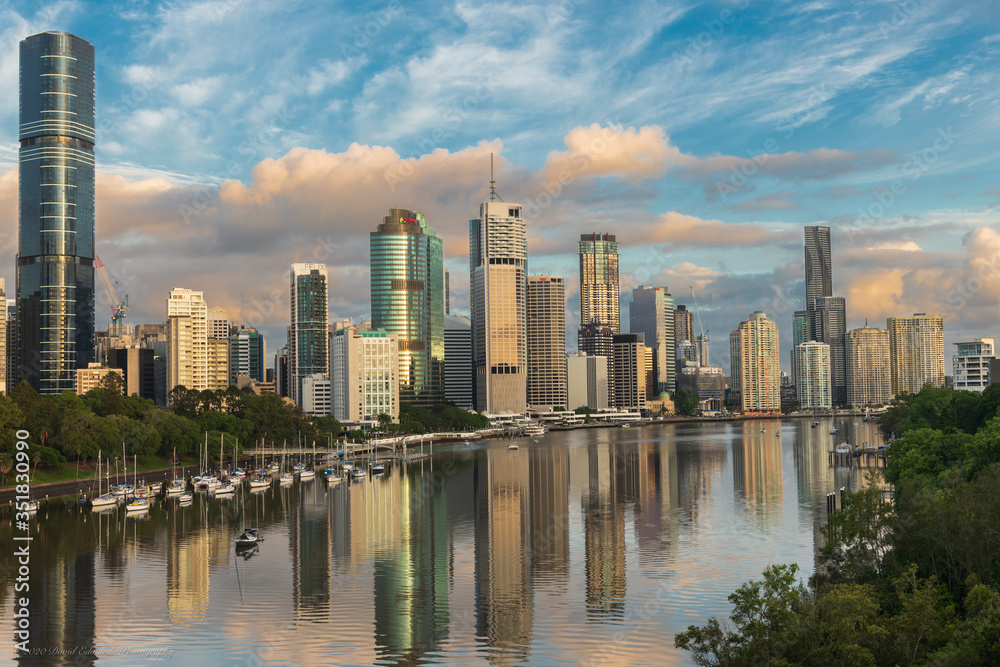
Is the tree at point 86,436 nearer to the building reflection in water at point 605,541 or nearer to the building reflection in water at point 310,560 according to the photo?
the building reflection in water at point 310,560

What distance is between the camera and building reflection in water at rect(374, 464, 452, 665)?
56062 millimetres

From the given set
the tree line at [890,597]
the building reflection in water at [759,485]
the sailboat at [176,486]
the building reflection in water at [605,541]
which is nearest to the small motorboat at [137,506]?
the sailboat at [176,486]

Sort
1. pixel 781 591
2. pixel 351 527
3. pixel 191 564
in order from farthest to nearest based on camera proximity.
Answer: pixel 351 527 → pixel 191 564 → pixel 781 591

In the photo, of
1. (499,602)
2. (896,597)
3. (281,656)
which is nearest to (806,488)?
(499,602)

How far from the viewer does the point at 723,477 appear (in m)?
151

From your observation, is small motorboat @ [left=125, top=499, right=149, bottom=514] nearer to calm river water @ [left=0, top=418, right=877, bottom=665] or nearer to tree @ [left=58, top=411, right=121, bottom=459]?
calm river water @ [left=0, top=418, right=877, bottom=665]

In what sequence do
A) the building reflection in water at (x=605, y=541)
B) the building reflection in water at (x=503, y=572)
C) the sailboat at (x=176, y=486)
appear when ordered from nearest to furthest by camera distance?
1. the building reflection in water at (x=503, y=572)
2. the building reflection in water at (x=605, y=541)
3. the sailboat at (x=176, y=486)

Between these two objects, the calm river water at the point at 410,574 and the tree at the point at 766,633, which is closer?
the tree at the point at 766,633

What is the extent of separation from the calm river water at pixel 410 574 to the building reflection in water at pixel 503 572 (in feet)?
0.78

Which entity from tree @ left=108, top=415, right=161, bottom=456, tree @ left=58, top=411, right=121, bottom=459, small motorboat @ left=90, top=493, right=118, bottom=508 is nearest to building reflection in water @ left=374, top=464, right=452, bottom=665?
small motorboat @ left=90, top=493, right=118, bottom=508

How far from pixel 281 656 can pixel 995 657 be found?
3752cm

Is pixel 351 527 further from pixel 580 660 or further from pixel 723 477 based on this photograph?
pixel 723 477

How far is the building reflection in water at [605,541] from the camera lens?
64562mm

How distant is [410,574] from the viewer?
75.8m
